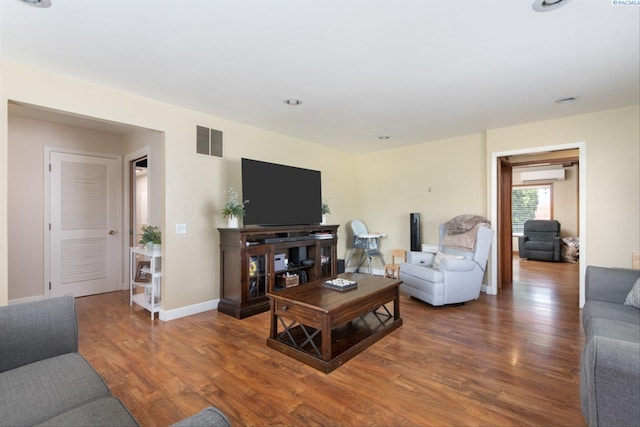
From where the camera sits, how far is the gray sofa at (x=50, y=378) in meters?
1.14

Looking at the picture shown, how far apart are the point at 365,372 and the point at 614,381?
1555 millimetres

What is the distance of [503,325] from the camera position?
3279mm

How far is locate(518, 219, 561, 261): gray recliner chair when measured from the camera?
7.53 metres

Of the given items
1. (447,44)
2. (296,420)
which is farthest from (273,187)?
(296,420)

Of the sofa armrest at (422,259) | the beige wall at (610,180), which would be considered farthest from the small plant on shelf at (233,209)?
the beige wall at (610,180)

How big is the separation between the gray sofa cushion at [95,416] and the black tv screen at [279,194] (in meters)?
2.71

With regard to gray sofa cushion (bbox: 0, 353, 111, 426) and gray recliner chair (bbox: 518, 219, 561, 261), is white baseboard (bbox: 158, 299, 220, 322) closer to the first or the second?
gray sofa cushion (bbox: 0, 353, 111, 426)

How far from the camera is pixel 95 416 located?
1.14 metres

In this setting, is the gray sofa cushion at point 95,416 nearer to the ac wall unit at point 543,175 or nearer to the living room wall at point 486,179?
the living room wall at point 486,179

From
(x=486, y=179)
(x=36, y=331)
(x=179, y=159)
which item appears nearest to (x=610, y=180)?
(x=486, y=179)

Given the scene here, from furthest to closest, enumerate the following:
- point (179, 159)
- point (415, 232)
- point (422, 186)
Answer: point (422, 186)
point (415, 232)
point (179, 159)

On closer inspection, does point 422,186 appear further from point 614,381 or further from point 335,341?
point 614,381

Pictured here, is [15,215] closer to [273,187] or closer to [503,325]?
[273,187]

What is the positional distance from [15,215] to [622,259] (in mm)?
7543
